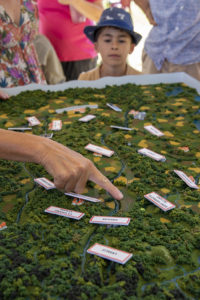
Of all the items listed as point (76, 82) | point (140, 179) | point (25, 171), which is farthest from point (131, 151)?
point (76, 82)

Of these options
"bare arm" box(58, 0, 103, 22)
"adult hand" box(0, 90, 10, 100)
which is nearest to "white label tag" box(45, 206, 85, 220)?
"adult hand" box(0, 90, 10, 100)

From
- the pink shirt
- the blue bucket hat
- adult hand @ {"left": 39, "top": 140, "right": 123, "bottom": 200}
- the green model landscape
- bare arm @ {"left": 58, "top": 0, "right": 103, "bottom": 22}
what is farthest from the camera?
the pink shirt

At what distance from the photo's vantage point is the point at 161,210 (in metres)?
1.01

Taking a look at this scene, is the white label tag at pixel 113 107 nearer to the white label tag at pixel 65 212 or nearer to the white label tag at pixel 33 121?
the white label tag at pixel 33 121

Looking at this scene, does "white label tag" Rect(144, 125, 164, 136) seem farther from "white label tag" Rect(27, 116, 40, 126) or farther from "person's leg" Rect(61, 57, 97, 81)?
"person's leg" Rect(61, 57, 97, 81)

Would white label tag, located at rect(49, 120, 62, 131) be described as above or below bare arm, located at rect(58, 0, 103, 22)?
below

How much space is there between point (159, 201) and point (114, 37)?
1.50m

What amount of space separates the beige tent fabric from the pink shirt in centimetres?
14

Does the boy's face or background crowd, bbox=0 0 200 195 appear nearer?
background crowd, bbox=0 0 200 195

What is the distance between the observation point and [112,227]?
93 cm

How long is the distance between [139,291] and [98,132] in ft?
2.96

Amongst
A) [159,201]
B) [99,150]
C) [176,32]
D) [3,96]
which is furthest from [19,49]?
[159,201]

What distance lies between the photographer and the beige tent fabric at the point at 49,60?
112 inches

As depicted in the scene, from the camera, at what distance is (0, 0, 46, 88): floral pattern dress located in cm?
202
